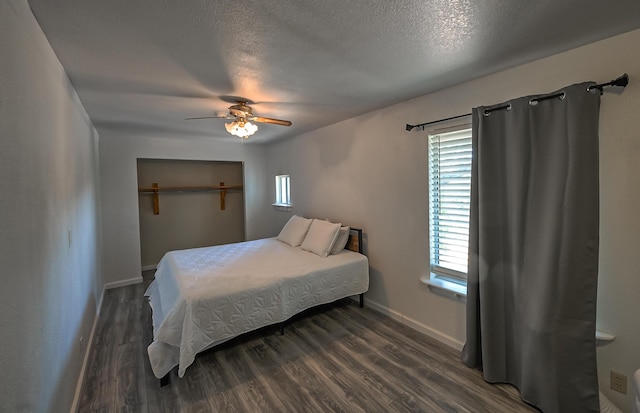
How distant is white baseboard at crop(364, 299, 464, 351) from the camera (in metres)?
2.54

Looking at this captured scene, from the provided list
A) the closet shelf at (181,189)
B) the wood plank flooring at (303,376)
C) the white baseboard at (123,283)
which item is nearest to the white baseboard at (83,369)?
the wood plank flooring at (303,376)

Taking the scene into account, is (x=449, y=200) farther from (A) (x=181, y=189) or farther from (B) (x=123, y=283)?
(B) (x=123, y=283)

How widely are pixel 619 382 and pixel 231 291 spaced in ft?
8.76

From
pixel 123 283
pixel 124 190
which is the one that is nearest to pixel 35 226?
pixel 124 190

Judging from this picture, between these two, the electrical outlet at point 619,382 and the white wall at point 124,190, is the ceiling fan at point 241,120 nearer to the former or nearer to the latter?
the white wall at point 124,190

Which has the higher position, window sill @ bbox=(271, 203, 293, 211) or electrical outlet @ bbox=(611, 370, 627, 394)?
window sill @ bbox=(271, 203, 293, 211)

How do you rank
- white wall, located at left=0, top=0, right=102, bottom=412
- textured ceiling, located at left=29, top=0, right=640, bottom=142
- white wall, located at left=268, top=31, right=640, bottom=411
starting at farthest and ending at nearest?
white wall, located at left=268, top=31, right=640, bottom=411 < textured ceiling, located at left=29, top=0, right=640, bottom=142 < white wall, located at left=0, top=0, right=102, bottom=412

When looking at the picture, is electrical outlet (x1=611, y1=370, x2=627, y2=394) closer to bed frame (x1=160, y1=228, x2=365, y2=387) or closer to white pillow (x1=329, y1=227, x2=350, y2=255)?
bed frame (x1=160, y1=228, x2=365, y2=387)

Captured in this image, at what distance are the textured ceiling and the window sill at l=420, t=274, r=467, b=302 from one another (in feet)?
5.82

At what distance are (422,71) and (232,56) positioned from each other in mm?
1386

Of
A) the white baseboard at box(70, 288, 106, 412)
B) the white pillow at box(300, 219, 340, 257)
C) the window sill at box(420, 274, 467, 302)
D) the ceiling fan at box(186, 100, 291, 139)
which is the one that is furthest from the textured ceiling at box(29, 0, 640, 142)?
the white baseboard at box(70, 288, 106, 412)

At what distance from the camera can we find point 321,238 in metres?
3.47

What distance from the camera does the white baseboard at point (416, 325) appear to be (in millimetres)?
2537

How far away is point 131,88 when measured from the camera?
7.62 ft
